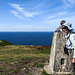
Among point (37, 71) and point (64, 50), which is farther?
point (37, 71)

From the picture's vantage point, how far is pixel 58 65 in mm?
14102

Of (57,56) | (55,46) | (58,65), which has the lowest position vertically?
(58,65)

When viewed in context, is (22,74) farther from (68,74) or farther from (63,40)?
(63,40)

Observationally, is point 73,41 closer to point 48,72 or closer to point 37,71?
point 48,72

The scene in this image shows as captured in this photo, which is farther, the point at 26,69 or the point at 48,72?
the point at 26,69

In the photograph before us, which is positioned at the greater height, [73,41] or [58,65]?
[73,41]

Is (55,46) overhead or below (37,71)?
overhead

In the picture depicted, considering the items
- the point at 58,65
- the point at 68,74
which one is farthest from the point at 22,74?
the point at 68,74

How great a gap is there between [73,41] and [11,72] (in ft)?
39.0

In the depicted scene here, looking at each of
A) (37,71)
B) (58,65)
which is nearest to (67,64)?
(58,65)

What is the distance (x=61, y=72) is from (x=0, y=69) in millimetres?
8490

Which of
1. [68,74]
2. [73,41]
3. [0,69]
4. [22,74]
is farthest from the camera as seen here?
[0,69]

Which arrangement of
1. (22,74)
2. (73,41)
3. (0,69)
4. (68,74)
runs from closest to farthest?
1. (73,41)
2. (68,74)
3. (22,74)
4. (0,69)

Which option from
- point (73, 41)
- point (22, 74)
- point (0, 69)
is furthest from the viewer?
point (0, 69)
